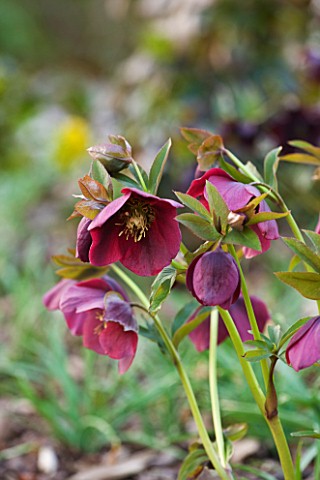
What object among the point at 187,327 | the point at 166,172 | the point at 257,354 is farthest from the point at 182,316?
the point at 166,172

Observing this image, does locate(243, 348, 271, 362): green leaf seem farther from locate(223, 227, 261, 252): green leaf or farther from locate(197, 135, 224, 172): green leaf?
locate(197, 135, 224, 172): green leaf

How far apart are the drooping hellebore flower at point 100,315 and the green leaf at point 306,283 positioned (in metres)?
0.17

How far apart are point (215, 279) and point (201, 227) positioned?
0.16 feet

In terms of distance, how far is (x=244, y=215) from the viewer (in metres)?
0.57

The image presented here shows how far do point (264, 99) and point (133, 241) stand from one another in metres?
1.72

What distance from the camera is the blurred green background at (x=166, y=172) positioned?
46.0 inches

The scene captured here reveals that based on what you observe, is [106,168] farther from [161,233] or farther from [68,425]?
[68,425]

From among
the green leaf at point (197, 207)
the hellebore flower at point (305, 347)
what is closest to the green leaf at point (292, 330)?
the hellebore flower at point (305, 347)

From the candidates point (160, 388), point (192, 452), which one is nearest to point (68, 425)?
point (160, 388)

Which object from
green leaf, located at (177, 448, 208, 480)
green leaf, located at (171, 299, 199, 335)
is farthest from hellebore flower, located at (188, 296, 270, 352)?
green leaf, located at (177, 448, 208, 480)

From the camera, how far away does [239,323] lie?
72cm

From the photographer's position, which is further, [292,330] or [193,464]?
[193,464]

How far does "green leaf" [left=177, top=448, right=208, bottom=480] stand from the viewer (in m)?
0.70

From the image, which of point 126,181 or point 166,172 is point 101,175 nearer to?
point 126,181
